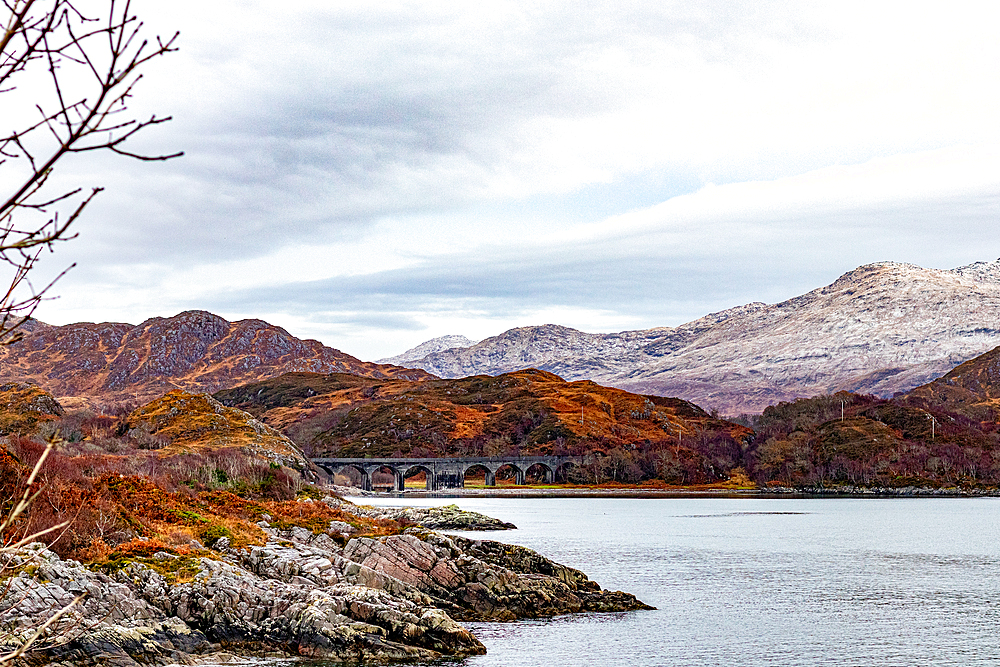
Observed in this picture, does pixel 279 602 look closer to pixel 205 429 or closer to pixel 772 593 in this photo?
pixel 772 593

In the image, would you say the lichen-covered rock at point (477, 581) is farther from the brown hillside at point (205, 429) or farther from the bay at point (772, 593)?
the brown hillside at point (205, 429)

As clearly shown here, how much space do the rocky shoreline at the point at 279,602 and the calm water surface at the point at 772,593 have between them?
2722mm

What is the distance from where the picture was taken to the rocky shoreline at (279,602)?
3362 centimetres

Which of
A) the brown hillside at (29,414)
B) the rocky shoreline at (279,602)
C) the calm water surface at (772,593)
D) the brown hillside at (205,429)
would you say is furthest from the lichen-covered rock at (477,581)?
the brown hillside at (29,414)

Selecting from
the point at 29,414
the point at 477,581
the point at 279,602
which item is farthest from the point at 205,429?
the point at 279,602

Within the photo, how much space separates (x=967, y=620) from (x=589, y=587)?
66.2ft

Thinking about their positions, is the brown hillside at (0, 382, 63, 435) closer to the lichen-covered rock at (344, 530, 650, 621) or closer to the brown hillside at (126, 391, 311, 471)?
the brown hillside at (126, 391, 311, 471)

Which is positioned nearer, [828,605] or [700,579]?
[828,605]

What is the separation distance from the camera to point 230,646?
1447 inches

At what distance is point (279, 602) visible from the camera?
39.8 m

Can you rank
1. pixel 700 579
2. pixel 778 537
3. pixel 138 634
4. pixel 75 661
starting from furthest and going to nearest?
pixel 778 537 < pixel 700 579 < pixel 138 634 < pixel 75 661

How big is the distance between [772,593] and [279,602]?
35483 millimetres

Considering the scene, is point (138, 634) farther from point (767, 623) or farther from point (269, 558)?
point (767, 623)

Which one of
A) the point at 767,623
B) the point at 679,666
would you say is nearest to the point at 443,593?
the point at 679,666
